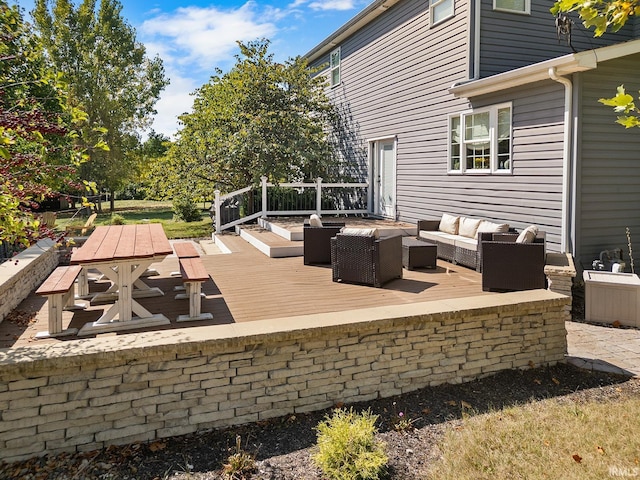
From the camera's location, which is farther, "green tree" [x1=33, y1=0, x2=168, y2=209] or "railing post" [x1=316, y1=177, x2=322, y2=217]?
"green tree" [x1=33, y1=0, x2=168, y2=209]

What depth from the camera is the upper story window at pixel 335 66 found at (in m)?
14.5

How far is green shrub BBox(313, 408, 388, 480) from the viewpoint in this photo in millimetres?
2955

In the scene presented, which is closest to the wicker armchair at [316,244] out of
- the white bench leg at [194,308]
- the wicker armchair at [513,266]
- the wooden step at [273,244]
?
the wooden step at [273,244]

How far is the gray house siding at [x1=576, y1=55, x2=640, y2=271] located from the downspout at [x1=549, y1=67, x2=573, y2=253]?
0.14 m

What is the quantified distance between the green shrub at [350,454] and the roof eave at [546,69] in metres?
5.69

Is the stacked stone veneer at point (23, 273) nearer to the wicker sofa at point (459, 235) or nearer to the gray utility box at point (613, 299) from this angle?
the wicker sofa at point (459, 235)

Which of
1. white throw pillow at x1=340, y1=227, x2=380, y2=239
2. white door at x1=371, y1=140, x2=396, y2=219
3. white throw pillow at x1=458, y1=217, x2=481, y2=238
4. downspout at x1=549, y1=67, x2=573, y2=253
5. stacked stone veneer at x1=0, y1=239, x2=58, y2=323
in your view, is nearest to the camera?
Answer: stacked stone veneer at x1=0, y1=239, x2=58, y2=323

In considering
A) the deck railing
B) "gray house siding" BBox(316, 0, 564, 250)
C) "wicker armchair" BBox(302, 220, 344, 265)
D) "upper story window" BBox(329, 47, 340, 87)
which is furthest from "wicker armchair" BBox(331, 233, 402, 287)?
"upper story window" BBox(329, 47, 340, 87)

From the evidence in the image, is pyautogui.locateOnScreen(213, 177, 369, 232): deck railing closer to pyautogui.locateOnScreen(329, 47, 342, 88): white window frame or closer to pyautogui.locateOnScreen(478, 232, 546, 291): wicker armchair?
pyautogui.locateOnScreen(329, 47, 342, 88): white window frame

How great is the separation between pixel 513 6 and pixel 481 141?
2.70 metres

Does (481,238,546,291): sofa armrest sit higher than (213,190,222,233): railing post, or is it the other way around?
(213,190,222,233): railing post

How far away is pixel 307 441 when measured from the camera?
3533 mm

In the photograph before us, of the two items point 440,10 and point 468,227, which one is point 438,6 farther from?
point 468,227

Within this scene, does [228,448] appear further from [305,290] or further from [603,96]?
[603,96]
